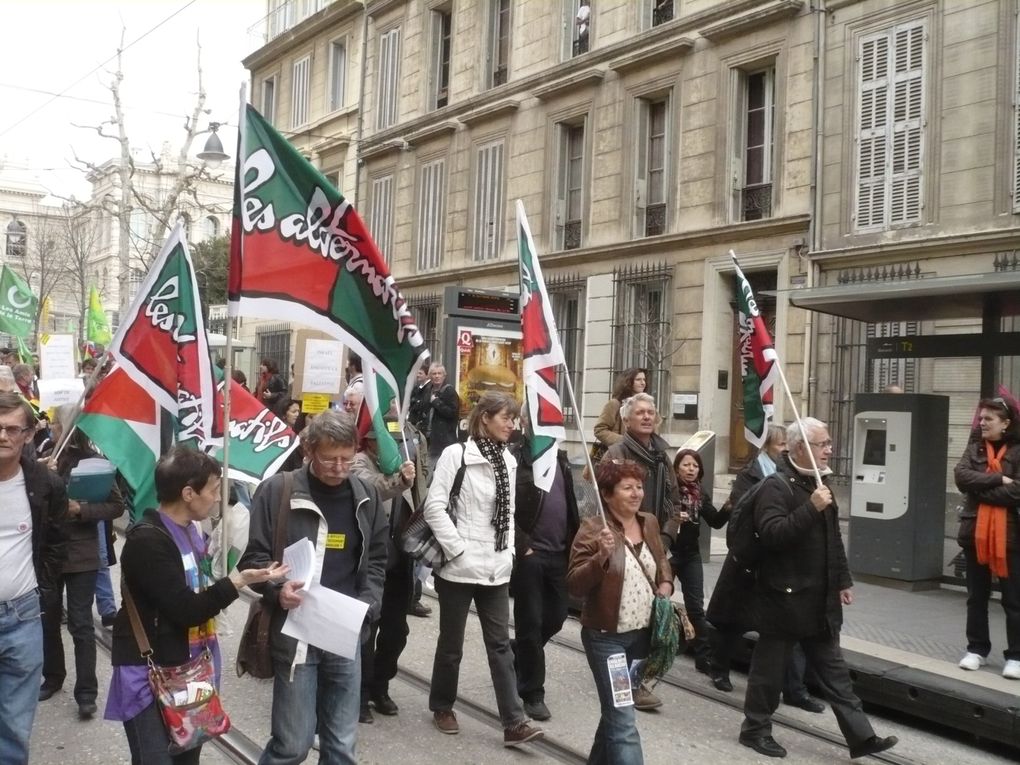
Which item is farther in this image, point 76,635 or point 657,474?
point 657,474

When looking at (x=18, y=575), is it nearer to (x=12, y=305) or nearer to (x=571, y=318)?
(x=12, y=305)

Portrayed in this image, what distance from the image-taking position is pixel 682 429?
17656 millimetres

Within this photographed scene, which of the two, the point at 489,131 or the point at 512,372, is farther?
the point at 489,131

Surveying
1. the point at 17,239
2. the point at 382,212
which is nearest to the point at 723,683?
the point at 382,212

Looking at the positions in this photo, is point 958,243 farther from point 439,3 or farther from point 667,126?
point 439,3

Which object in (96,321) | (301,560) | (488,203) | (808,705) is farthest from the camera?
(488,203)

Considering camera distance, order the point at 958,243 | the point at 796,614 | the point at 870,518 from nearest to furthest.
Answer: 1. the point at 796,614
2. the point at 870,518
3. the point at 958,243

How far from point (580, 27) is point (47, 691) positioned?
17188mm

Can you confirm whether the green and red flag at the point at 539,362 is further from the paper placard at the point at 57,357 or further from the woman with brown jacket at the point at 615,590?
the paper placard at the point at 57,357

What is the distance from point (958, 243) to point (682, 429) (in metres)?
5.49

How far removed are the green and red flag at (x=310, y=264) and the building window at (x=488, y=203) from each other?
56.6 ft

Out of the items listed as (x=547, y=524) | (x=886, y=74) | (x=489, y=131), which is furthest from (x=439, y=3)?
(x=547, y=524)

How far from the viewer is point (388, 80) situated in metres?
26.1

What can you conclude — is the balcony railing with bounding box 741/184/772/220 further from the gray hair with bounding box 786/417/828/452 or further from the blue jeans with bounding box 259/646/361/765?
the blue jeans with bounding box 259/646/361/765
